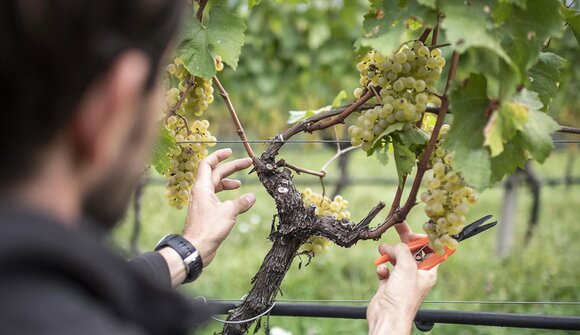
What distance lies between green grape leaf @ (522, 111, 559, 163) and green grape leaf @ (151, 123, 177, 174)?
2.63 feet

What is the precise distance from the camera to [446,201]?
4.68 ft

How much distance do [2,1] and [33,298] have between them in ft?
0.90

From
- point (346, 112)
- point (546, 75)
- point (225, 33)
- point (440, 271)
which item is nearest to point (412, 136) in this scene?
point (346, 112)

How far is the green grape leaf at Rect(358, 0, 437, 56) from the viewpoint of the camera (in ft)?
4.38

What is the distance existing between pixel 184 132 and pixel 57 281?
3.70 feet

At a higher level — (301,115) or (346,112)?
(301,115)

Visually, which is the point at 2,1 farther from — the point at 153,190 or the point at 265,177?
the point at 153,190

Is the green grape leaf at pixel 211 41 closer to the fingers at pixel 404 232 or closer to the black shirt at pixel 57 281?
the fingers at pixel 404 232

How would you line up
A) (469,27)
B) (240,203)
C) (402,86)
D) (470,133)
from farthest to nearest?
(240,203)
(402,86)
(470,133)
(469,27)

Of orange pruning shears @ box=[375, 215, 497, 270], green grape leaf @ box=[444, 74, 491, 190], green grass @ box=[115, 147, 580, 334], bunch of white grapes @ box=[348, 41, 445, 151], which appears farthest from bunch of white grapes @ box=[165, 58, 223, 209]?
green grass @ box=[115, 147, 580, 334]

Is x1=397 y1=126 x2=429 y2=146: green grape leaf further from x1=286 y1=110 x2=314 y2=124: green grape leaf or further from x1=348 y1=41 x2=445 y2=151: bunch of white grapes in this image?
x1=286 y1=110 x2=314 y2=124: green grape leaf

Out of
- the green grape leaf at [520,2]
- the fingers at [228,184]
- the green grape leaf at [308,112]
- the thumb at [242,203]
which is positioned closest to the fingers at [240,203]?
the thumb at [242,203]

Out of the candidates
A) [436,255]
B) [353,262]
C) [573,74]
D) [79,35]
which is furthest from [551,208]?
[79,35]

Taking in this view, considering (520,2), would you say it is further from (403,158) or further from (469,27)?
(403,158)
